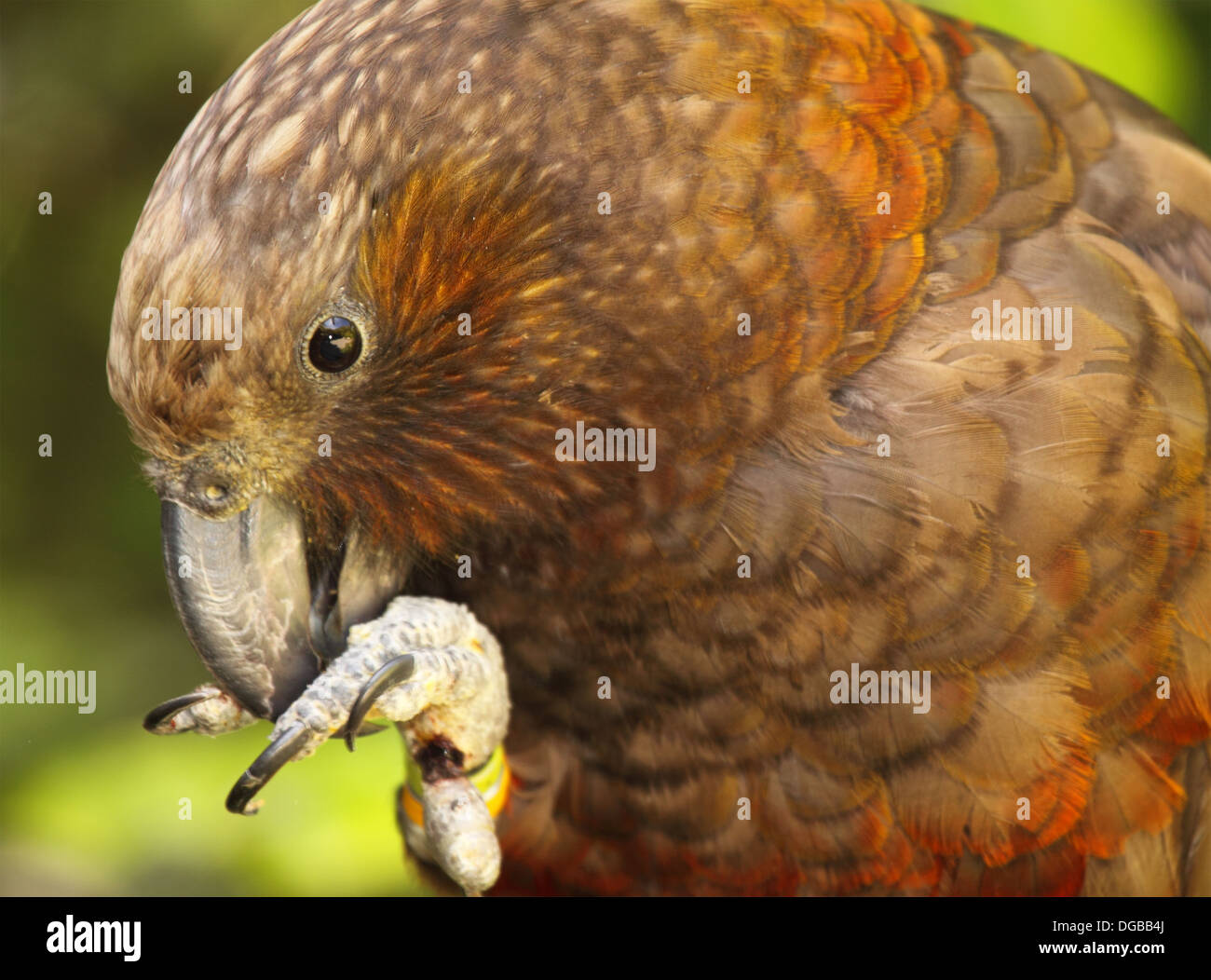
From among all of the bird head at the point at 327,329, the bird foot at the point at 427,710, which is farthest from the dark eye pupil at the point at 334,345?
the bird foot at the point at 427,710

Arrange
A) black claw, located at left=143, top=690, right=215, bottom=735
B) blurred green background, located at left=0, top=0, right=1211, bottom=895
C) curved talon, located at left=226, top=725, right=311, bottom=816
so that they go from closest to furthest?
1. curved talon, located at left=226, top=725, right=311, bottom=816
2. black claw, located at left=143, top=690, right=215, bottom=735
3. blurred green background, located at left=0, top=0, right=1211, bottom=895

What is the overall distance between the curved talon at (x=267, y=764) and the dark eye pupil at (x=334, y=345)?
377mm

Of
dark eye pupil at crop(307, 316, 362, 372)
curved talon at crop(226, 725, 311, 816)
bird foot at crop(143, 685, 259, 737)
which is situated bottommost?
curved talon at crop(226, 725, 311, 816)

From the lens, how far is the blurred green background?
1873 mm

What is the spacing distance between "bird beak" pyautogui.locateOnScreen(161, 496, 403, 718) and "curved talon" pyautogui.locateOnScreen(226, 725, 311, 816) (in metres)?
0.08

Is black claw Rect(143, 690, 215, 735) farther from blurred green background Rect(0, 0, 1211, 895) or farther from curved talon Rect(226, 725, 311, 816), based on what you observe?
blurred green background Rect(0, 0, 1211, 895)

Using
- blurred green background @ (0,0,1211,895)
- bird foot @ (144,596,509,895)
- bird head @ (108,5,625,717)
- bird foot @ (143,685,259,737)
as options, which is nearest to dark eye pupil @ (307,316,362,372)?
bird head @ (108,5,625,717)

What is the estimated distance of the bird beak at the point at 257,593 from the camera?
113cm

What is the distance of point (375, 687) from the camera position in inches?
45.1

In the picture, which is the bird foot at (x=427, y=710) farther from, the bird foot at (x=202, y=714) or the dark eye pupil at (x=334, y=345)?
the dark eye pupil at (x=334, y=345)

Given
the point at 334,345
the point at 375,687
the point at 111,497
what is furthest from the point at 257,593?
the point at 111,497

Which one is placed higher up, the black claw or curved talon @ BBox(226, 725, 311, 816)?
the black claw

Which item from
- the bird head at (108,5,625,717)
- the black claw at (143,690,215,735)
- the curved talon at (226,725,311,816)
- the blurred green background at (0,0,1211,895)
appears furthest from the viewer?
the blurred green background at (0,0,1211,895)

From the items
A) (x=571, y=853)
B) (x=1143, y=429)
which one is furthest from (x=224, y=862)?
(x=1143, y=429)
